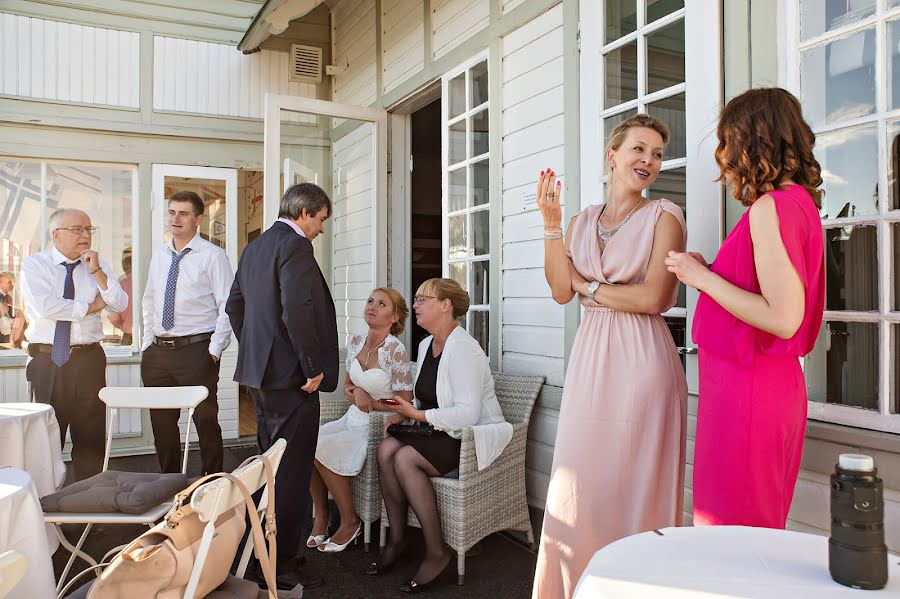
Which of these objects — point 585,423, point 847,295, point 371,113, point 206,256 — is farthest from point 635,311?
point 371,113

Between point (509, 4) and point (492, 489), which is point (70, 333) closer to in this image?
point (492, 489)

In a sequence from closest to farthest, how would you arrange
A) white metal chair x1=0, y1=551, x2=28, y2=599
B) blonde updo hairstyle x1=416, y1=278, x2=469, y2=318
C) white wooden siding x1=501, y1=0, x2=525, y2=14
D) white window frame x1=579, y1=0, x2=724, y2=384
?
white metal chair x1=0, y1=551, x2=28, y2=599 → white window frame x1=579, y1=0, x2=724, y2=384 → blonde updo hairstyle x1=416, y1=278, x2=469, y2=318 → white wooden siding x1=501, y1=0, x2=525, y2=14

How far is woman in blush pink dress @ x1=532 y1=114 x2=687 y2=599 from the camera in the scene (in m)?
2.04

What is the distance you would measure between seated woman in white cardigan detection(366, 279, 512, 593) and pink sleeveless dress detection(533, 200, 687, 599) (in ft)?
3.50

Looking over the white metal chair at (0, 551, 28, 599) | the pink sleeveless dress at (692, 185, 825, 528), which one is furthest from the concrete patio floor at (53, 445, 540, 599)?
the white metal chair at (0, 551, 28, 599)

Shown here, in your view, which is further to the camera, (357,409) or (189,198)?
(189,198)

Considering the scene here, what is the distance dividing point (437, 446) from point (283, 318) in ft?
3.02

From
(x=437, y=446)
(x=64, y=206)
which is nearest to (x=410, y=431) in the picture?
(x=437, y=446)

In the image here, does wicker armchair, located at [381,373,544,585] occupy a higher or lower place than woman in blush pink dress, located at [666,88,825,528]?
lower

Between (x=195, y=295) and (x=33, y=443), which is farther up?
(x=195, y=295)

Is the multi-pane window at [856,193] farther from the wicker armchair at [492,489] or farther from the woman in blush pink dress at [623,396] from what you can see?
the wicker armchair at [492,489]

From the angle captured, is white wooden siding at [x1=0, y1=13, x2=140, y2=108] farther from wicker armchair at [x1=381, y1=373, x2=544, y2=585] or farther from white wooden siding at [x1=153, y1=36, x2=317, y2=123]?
wicker armchair at [x1=381, y1=373, x2=544, y2=585]

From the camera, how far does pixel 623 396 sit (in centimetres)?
204

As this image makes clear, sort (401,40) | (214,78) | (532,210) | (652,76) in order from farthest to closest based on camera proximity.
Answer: (214,78) → (401,40) → (532,210) → (652,76)
